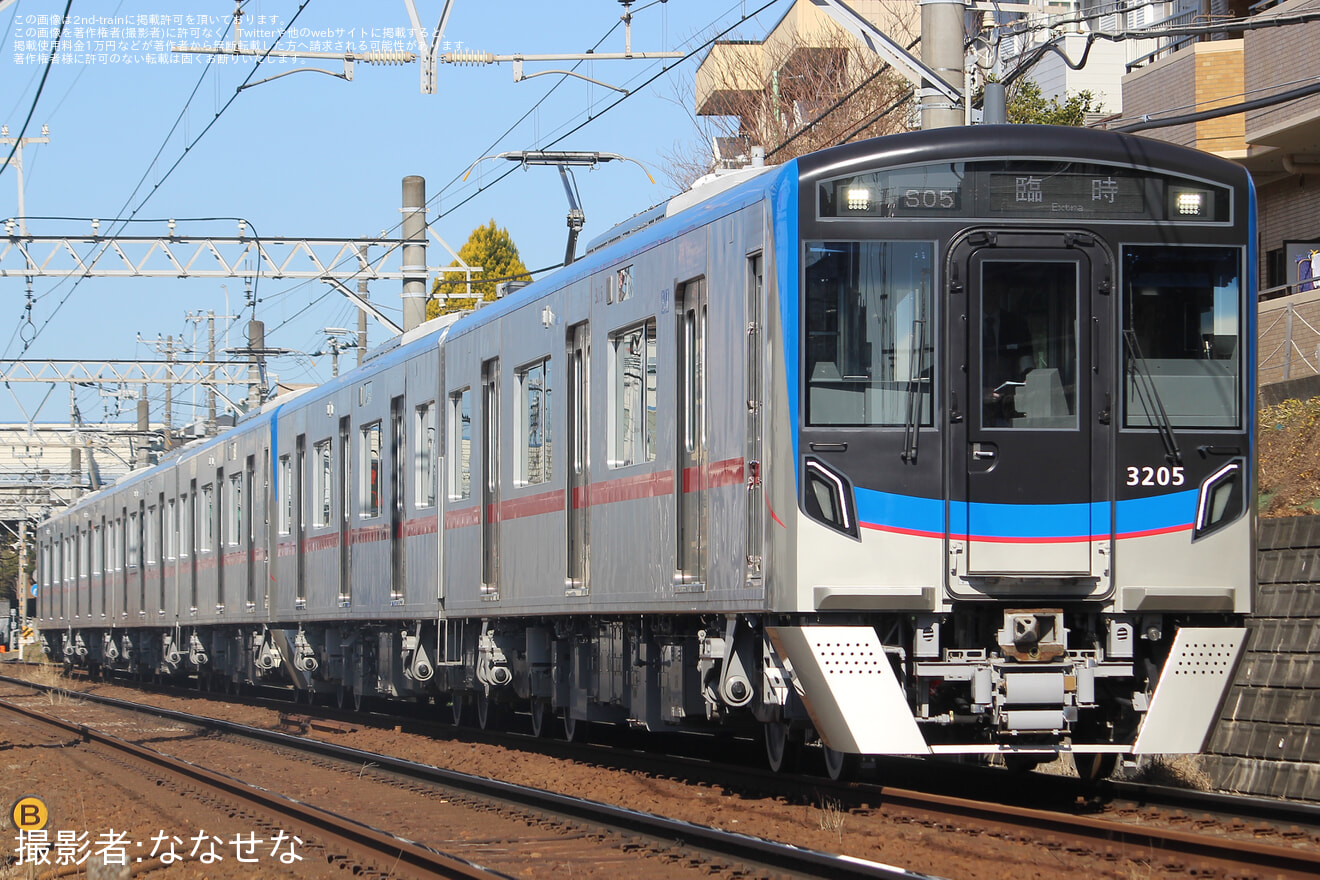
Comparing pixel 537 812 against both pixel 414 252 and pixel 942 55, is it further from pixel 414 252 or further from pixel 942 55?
pixel 414 252

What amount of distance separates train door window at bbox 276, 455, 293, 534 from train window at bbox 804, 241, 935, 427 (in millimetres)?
13519

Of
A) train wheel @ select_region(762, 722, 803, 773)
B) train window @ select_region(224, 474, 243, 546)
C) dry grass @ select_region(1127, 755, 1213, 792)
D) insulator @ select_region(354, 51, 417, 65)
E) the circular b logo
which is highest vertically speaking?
insulator @ select_region(354, 51, 417, 65)

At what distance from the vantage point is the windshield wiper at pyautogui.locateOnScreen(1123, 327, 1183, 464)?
899cm

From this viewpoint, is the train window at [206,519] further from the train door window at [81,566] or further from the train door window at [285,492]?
the train door window at [81,566]

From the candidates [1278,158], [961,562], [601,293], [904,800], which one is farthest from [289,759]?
[1278,158]

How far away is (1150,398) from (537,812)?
4.17m

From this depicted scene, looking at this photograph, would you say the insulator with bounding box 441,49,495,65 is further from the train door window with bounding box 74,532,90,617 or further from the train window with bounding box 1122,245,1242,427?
the train door window with bounding box 74,532,90,617

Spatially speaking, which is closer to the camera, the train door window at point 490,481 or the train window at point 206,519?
the train door window at point 490,481

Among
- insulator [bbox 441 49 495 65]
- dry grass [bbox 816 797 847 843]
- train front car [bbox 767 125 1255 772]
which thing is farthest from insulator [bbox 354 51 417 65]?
dry grass [bbox 816 797 847 843]

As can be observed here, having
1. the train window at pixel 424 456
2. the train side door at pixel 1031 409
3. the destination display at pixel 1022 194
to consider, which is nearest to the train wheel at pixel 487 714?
the train window at pixel 424 456

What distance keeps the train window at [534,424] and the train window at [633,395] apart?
1.36 metres

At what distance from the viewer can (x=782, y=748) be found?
10508 millimetres

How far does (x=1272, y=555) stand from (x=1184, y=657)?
9.71 feet

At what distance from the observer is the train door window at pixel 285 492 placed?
2139 centimetres
